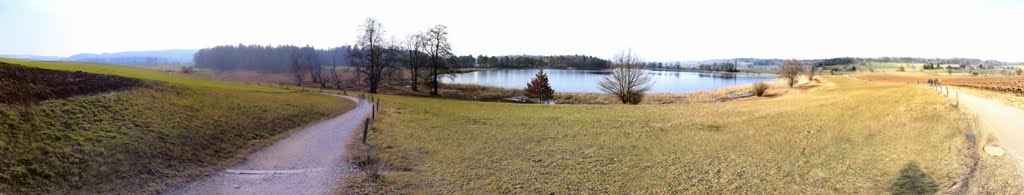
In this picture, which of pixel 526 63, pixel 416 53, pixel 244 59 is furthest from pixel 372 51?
pixel 526 63

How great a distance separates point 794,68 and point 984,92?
45.4 m

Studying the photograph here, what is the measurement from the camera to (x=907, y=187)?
8656mm

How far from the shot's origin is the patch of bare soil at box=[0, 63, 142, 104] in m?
10.6

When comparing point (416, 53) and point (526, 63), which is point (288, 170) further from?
point (526, 63)

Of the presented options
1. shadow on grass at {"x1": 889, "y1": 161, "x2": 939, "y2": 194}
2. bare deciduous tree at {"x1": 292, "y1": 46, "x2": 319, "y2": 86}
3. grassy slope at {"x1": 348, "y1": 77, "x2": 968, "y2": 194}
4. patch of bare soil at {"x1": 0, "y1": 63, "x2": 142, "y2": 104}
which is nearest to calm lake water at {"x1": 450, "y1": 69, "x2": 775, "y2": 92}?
bare deciduous tree at {"x1": 292, "y1": 46, "x2": 319, "y2": 86}

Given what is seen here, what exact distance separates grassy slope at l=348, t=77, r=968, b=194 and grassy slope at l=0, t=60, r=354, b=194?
12.3ft

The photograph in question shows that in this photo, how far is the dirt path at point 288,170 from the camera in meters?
8.31

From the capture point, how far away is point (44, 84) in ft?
39.7

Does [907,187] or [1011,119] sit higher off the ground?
[1011,119]

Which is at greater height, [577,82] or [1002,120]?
[577,82]

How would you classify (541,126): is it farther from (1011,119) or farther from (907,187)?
(1011,119)

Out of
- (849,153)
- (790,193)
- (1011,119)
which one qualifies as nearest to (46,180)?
(790,193)

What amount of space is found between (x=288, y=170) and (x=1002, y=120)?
2065cm

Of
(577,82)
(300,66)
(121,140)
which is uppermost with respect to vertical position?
(300,66)
